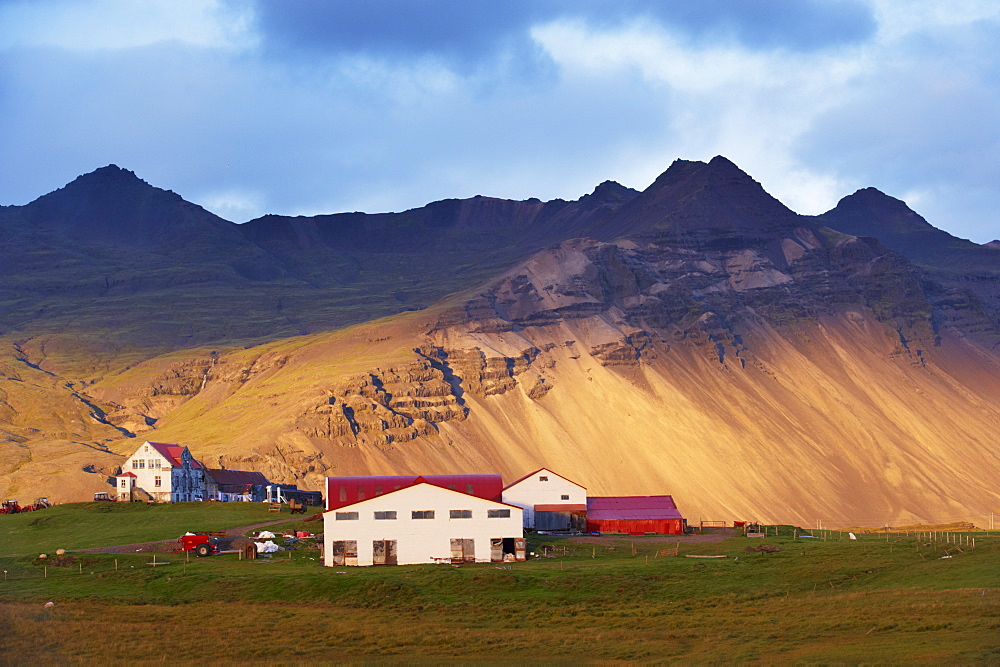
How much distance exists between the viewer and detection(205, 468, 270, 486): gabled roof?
412 ft

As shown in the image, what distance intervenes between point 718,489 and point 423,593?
429 feet

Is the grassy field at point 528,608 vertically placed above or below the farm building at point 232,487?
below

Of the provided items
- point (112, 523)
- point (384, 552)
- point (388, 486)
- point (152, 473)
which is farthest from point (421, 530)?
point (152, 473)

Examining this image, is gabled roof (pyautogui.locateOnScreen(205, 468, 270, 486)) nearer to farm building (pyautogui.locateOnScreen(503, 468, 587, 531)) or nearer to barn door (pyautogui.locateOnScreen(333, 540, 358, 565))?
farm building (pyautogui.locateOnScreen(503, 468, 587, 531))

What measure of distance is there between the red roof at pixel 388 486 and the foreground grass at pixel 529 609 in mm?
12550

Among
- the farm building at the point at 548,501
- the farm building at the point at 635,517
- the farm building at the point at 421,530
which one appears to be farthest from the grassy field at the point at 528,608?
the farm building at the point at 548,501

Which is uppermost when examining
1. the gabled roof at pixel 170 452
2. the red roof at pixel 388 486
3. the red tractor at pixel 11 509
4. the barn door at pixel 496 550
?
the gabled roof at pixel 170 452

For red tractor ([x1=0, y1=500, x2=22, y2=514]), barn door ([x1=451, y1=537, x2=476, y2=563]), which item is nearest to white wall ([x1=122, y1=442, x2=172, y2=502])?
red tractor ([x1=0, y1=500, x2=22, y2=514])

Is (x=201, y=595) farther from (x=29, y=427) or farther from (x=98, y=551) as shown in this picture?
(x=29, y=427)

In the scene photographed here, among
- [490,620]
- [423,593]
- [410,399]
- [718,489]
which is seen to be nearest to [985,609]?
[490,620]

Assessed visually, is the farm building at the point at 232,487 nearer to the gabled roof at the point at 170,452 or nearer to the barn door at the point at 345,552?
the gabled roof at the point at 170,452

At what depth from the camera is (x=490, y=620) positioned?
170 feet

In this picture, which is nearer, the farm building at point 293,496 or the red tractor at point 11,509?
the red tractor at point 11,509

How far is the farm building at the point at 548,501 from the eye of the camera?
91938 mm
